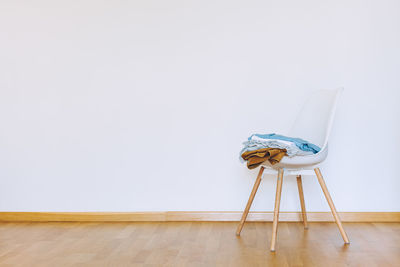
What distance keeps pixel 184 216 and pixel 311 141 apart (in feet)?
3.16

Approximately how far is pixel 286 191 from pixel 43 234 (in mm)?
1517

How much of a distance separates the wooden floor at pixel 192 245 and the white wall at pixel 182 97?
0.72ft

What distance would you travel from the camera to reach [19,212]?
309cm

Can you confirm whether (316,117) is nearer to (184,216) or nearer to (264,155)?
(264,155)

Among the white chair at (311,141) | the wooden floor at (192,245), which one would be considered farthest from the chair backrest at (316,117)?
the wooden floor at (192,245)

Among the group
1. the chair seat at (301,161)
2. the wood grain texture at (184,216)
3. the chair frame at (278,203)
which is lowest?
the wood grain texture at (184,216)

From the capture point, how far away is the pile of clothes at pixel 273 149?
230 cm

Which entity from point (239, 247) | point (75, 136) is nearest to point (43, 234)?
point (75, 136)

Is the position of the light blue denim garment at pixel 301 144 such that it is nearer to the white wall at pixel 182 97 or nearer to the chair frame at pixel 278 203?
the chair frame at pixel 278 203

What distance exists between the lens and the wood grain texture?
288 cm

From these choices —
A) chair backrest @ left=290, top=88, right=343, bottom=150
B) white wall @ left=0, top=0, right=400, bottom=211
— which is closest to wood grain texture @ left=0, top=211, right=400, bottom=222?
white wall @ left=0, top=0, right=400, bottom=211

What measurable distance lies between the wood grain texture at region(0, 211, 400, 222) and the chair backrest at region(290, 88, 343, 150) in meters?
0.56

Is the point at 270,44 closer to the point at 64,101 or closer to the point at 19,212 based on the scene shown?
the point at 64,101

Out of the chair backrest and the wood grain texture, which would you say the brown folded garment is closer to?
the chair backrest
